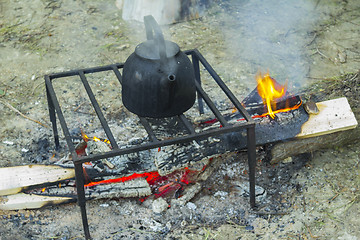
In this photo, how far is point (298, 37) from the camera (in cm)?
569

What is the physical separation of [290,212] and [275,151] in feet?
1.58

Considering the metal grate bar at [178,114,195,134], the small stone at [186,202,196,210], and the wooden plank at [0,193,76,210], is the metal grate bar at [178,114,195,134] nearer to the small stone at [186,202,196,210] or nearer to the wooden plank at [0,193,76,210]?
the small stone at [186,202,196,210]

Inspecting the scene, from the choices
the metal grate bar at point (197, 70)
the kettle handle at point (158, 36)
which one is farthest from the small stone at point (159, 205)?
the kettle handle at point (158, 36)

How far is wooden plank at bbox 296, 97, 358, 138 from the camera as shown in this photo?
137 inches

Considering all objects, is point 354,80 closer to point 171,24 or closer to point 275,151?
point 275,151

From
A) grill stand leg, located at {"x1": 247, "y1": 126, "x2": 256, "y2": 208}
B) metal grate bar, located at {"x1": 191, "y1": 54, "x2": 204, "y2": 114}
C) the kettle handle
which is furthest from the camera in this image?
metal grate bar, located at {"x1": 191, "y1": 54, "x2": 204, "y2": 114}

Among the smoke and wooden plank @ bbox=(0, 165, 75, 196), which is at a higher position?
the smoke

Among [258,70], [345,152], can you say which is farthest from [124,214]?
[258,70]

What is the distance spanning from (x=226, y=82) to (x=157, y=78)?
2255 mm

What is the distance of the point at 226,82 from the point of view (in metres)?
4.86

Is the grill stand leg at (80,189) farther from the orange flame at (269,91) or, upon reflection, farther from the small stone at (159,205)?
the orange flame at (269,91)

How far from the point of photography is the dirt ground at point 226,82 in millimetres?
3283

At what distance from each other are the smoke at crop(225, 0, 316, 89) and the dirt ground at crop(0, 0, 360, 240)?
0.04ft

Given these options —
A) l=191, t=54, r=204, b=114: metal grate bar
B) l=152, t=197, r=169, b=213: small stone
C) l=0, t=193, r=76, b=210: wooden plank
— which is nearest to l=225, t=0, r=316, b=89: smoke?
l=191, t=54, r=204, b=114: metal grate bar
